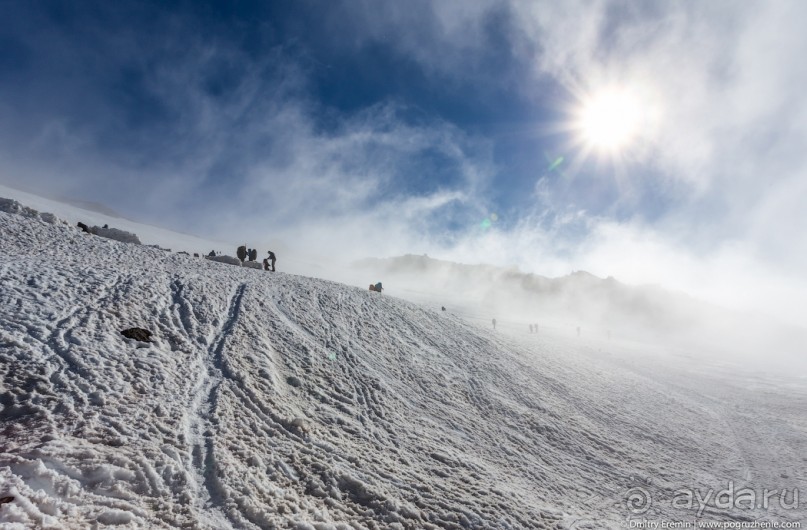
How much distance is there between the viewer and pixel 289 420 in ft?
25.4

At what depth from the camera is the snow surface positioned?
524cm

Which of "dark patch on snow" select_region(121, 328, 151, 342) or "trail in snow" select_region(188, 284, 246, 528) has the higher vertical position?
"dark patch on snow" select_region(121, 328, 151, 342)

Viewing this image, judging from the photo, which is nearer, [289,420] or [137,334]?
[289,420]

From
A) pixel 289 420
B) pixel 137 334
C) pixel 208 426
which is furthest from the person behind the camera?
pixel 137 334

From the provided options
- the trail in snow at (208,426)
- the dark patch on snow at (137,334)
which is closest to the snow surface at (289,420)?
the trail in snow at (208,426)

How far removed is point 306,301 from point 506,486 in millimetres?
10607

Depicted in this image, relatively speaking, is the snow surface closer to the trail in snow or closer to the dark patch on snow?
the trail in snow

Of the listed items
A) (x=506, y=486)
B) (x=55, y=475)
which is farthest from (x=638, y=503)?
(x=55, y=475)

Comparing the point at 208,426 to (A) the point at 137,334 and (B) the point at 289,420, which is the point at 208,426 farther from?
(A) the point at 137,334

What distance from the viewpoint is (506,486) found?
26.5 feet

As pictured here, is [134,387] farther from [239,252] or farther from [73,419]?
[239,252]

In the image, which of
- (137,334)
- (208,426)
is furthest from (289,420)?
(137,334)

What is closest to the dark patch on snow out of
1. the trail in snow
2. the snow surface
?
the snow surface

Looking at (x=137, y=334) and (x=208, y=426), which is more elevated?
(x=137, y=334)
